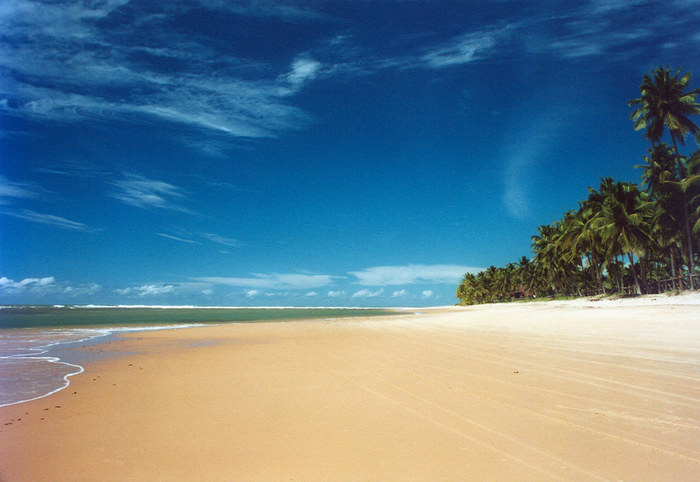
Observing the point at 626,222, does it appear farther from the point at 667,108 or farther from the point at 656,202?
the point at 667,108

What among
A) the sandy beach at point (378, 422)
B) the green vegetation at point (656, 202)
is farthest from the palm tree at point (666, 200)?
the sandy beach at point (378, 422)

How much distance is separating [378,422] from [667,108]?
4511 cm

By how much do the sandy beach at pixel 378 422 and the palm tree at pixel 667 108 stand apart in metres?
36.4

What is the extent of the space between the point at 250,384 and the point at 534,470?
520cm

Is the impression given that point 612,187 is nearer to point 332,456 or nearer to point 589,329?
point 589,329

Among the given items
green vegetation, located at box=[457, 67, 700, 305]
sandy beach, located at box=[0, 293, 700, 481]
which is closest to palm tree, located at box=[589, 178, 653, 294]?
green vegetation, located at box=[457, 67, 700, 305]

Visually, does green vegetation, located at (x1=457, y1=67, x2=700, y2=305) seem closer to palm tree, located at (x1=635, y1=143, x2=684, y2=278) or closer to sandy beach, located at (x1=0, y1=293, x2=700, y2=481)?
palm tree, located at (x1=635, y1=143, x2=684, y2=278)

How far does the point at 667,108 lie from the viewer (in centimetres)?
3453

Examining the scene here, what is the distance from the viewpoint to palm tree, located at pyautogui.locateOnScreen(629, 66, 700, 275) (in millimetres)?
33562

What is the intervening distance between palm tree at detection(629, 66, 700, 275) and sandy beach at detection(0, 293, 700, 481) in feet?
119

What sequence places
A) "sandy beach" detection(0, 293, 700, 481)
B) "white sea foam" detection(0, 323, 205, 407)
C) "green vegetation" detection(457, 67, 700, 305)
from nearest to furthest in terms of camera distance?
"sandy beach" detection(0, 293, 700, 481)
"white sea foam" detection(0, 323, 205, 407)
"green vegetation" detection(457, 67, 700, 305)

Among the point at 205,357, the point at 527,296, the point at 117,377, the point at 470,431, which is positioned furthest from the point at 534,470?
the point at 527,296

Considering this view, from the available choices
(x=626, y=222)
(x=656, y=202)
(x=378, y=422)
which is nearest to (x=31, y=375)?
(x=378, y=422)

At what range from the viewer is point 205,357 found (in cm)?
1084
